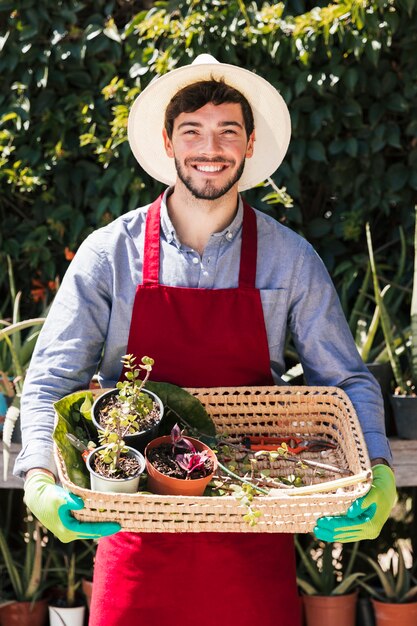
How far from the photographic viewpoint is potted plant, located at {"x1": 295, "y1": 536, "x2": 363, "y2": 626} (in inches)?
127

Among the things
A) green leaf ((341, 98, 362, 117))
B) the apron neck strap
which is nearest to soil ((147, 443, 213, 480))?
the apron neck strap

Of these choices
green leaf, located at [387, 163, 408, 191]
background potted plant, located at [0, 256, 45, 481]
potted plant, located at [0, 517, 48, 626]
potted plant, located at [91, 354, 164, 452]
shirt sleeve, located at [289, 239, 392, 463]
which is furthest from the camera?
green leaf, located at [387, 163, 408, 191]

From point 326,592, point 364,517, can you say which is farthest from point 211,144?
point 326,592

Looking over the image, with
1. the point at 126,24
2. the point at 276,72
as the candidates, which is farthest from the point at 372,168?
the point at 126,24

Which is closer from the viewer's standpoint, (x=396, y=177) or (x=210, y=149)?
(x=210, y=149)

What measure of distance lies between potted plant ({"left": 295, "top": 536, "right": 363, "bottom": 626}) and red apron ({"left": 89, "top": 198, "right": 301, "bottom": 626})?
3.02 ft

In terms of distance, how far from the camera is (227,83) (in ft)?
7.78

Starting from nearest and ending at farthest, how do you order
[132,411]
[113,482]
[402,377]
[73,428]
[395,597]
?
1. [113,482]
2. [132,411]
3. [73,428]
4. [402,377]
5. [395,597]

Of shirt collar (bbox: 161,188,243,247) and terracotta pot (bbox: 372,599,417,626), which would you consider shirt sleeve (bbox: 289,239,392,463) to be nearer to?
shirt collar (bbox: 161,188,243,247)

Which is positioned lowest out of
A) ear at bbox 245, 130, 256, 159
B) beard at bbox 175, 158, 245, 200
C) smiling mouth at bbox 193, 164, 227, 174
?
beard at bbox 175, 158, 245, 200

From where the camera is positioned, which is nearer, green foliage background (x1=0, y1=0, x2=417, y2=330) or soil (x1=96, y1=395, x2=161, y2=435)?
soil (x1=96, y1=395, x2=161, y2=435)

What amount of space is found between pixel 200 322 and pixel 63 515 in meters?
0.55

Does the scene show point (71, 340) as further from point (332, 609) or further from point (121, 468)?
point (332, 609)

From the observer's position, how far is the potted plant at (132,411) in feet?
6.43
